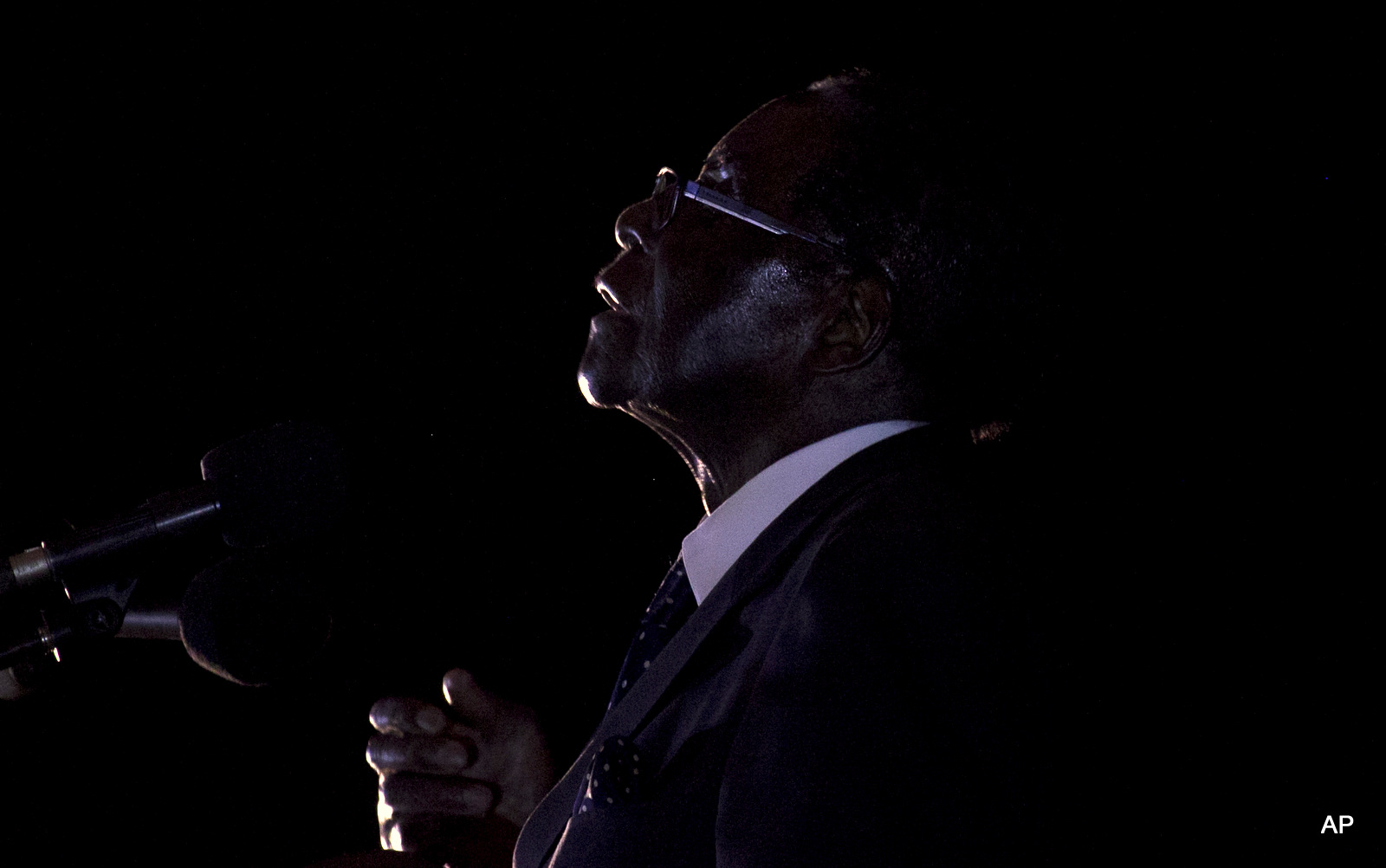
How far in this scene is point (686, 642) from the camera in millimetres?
1336

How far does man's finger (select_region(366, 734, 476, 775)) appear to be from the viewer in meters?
1.83

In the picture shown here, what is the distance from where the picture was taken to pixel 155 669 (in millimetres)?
2756

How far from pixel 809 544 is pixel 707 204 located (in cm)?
72

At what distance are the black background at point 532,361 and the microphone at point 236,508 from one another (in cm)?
119

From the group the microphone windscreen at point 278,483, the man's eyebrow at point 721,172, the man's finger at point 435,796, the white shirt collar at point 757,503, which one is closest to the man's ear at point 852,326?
the white shirt collar at point 757,503

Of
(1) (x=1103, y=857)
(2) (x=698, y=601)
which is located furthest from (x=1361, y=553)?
(2) (x=698, y=601)

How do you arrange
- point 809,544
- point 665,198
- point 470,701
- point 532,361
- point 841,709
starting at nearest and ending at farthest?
point 841,709 < point 809,544 < point 665,198 < point 470,701 < point 532,361

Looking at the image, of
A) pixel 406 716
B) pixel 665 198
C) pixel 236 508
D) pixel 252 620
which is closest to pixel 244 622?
pixel 252 620

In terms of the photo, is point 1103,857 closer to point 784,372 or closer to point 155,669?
point 784,372

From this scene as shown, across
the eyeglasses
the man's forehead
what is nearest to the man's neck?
the eyeglasses

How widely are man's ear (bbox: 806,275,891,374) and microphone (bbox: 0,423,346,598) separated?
0.80 m

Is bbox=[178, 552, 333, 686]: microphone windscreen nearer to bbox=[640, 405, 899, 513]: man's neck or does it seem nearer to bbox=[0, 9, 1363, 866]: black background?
bbox=[640, 405, 899, 513]: man's neck

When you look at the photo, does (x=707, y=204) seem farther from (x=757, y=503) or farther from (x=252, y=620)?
(x=252, y=620)

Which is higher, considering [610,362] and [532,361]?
[610,362]
